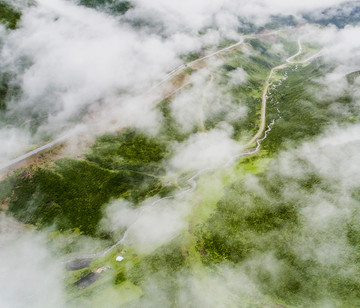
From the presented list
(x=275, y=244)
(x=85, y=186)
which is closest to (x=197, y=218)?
(x=275, y=244)

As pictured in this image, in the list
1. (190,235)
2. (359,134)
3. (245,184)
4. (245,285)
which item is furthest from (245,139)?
(245,285)

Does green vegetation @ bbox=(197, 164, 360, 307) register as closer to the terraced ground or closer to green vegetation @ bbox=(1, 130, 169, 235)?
the terraced ground

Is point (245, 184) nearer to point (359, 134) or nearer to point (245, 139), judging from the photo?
point (245, 139)

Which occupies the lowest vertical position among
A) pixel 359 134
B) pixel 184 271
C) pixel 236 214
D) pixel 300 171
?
pixel 184 271

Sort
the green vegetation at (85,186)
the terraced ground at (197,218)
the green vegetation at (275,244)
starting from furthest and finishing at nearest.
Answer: the green vegetation at (85,186) → the terraced ground at (197,218) → the green vegetation at (275,244)

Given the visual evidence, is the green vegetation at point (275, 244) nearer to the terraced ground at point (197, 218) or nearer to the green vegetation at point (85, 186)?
the terraced ground at point (197, 218)

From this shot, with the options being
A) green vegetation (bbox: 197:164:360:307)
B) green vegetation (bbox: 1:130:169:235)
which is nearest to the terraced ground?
green vegetation (bbox: 197:164:360:307)

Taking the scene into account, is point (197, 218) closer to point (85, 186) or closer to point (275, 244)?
point (275, 244)

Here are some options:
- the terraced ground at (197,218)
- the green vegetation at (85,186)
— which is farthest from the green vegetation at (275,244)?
the green vegetation at (85,186)

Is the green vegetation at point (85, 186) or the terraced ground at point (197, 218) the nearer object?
the terraced ground at point (197, 218)

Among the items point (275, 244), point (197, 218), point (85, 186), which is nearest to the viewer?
point (275, 244)

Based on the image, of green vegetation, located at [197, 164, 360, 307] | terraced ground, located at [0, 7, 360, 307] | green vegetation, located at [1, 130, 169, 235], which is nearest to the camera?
green vegetation, located at [197, 164, 360, 307]
